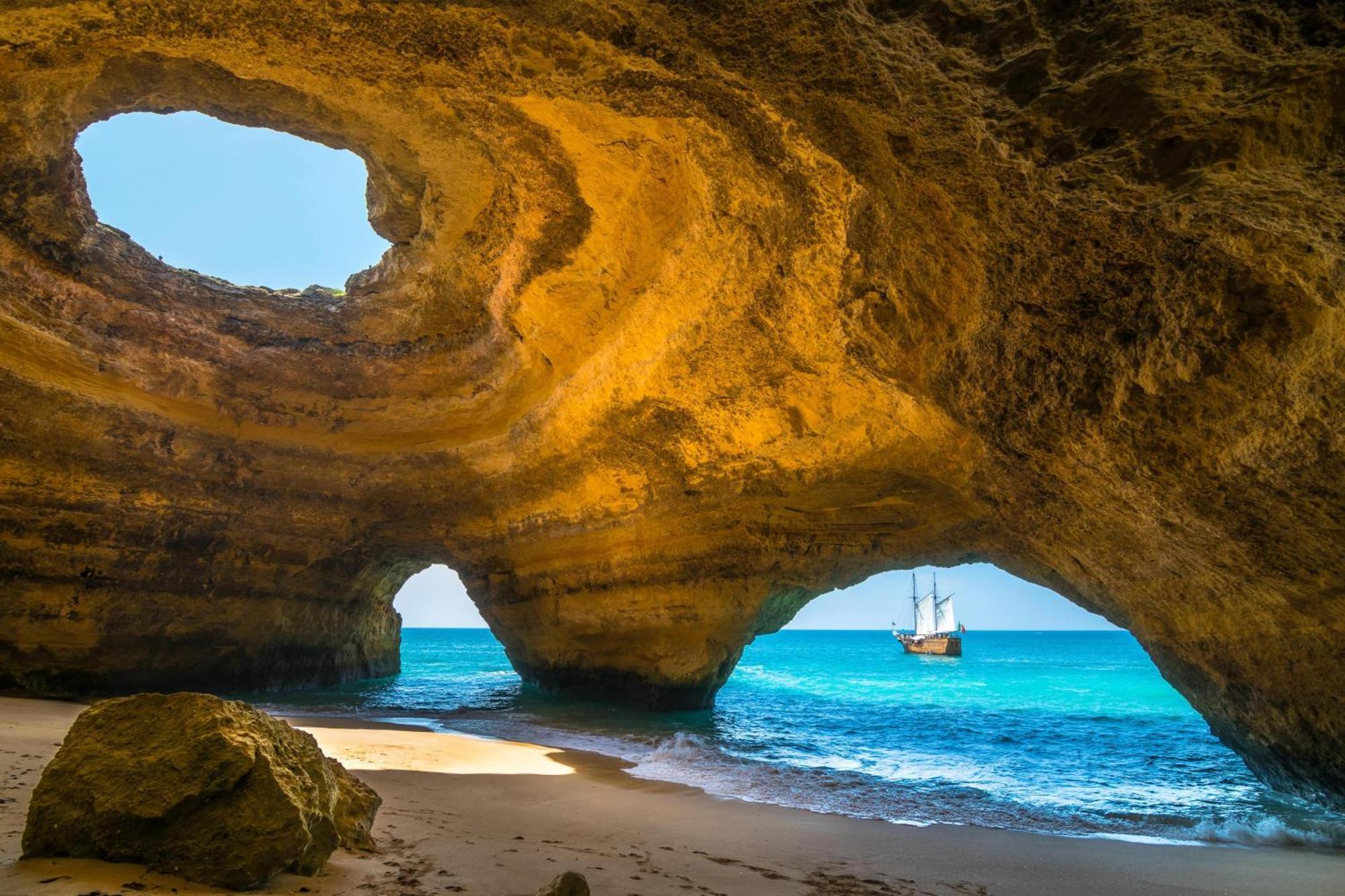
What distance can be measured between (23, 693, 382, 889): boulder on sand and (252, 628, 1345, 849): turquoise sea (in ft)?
11.2

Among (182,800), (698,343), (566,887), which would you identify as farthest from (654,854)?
(698,343)

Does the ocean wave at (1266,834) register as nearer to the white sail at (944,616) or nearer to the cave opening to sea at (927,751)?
the cave opening to sea at (927,751)

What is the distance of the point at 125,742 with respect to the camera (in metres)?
2.25

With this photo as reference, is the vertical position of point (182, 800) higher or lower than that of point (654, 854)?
higher

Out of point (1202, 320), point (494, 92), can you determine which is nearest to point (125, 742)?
point (494, 92)

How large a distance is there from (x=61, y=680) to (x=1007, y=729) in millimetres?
13836

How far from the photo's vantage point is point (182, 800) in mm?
2107

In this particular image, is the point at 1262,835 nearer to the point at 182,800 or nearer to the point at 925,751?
the point at 925,751

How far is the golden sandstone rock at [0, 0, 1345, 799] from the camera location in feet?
9.67

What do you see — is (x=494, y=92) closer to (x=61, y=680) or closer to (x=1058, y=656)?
(x=61, y=680)

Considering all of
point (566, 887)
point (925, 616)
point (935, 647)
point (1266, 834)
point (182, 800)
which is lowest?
point (935, 647)

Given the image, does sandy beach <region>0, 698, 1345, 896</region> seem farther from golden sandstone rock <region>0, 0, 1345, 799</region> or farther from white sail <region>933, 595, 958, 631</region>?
white sail <region>933, 595, 958, 631</region>

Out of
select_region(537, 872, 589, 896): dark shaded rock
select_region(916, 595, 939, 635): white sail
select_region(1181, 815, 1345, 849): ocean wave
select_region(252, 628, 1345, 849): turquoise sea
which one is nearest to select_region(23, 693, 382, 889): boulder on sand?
select_region(537, 872, 589, 896): dark shaded rock

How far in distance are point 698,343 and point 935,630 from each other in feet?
183
